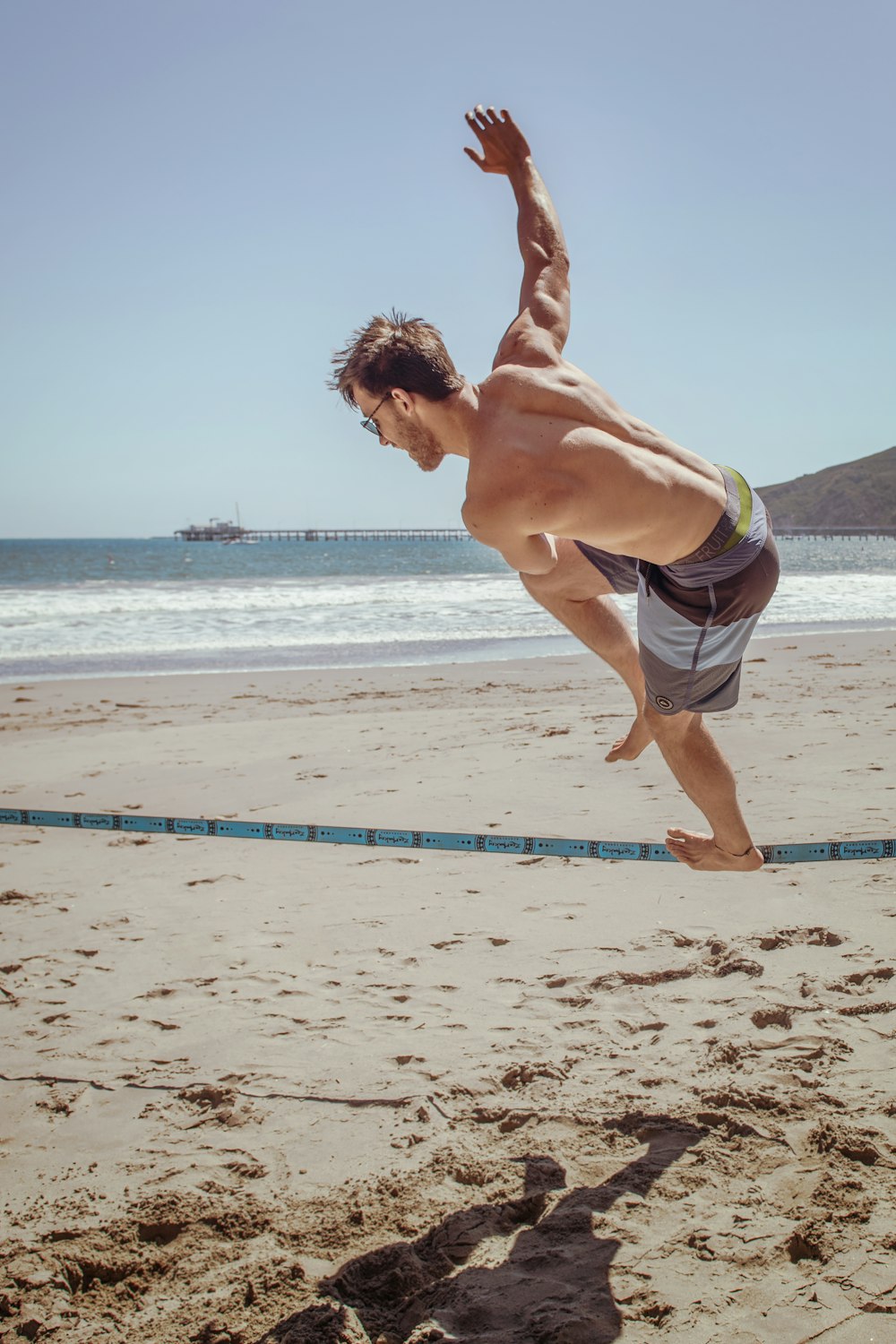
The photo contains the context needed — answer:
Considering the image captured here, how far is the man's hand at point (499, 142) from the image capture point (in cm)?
317

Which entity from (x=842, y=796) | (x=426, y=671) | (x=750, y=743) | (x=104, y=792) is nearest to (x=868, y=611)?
(x=426, y=671)

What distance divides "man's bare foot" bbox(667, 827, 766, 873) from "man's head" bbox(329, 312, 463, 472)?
1.47m

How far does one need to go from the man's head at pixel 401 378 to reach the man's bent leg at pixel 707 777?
111cm

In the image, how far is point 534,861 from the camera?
486cm

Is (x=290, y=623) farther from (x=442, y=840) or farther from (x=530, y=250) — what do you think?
(x=530, y=250)

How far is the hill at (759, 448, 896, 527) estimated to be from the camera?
117250 mm

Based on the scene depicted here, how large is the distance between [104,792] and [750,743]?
4.47m

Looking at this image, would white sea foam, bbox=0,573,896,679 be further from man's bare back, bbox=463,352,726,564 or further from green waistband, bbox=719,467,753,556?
man's bare back, bbox=463,352,726,564

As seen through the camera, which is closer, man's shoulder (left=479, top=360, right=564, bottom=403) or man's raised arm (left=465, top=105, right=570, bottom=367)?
man's shoulder (left=479, top=360, right=564, bottom=403)

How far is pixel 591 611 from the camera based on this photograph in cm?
353

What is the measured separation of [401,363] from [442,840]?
67.6 inches

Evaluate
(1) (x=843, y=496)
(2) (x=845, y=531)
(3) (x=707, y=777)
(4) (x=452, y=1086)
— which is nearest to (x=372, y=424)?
(3) (x=707, y=777)

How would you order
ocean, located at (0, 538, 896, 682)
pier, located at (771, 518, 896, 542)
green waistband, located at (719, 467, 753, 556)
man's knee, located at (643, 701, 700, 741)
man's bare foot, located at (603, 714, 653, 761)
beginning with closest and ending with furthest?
green waistband, located at (719, 467, 753, 556)
man's knee, located at (643, 701, 700, 741)
man's bare foot, located at (603, 714, 653, 761)
ocean, located at (0, 538, 896, 682)
pier, located at (771, 518, 896, 542)

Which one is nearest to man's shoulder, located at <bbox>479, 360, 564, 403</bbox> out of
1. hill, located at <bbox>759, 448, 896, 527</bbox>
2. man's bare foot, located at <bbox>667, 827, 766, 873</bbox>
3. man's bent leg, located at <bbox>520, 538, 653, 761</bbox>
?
man's bent leg, located at <bbox>520, 538, 653, 761</bbox>
